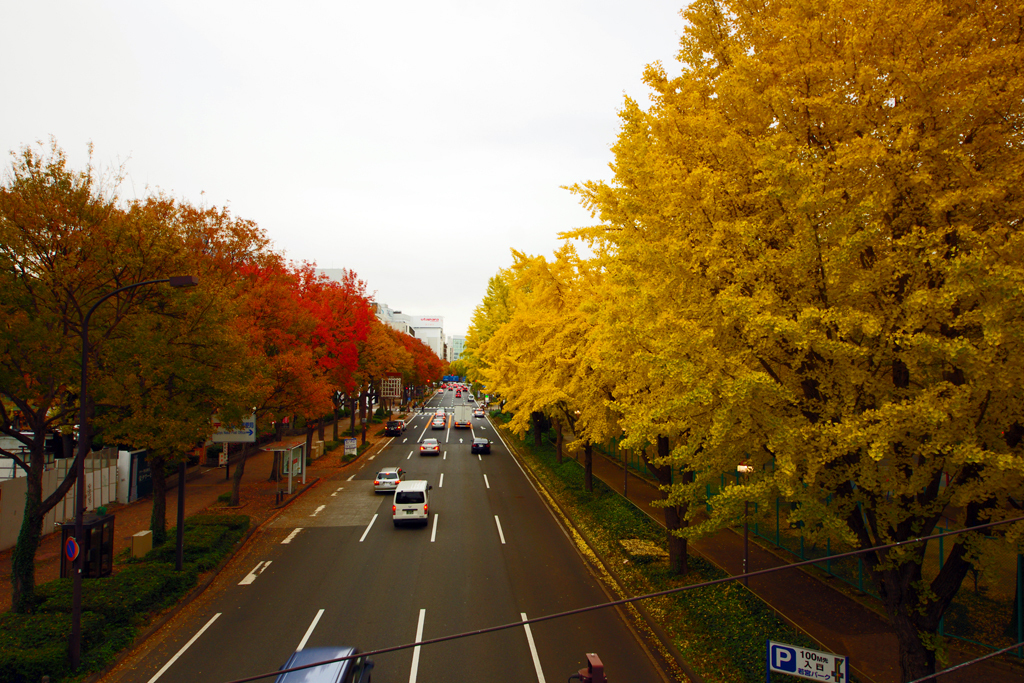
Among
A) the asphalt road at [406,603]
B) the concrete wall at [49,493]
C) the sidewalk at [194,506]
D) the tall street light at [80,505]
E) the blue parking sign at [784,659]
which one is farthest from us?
the concrete wall at [49,493]

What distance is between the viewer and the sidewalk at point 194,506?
1648 cm

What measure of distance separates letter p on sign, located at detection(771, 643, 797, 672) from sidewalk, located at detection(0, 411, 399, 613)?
16910 millimetres

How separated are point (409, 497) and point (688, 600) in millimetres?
11739

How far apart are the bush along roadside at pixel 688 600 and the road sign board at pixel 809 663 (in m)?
2.63

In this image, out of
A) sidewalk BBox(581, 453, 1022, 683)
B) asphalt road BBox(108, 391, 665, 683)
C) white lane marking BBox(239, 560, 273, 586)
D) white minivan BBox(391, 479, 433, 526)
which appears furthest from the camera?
white minivan BBox(391, 479, 433, 526)

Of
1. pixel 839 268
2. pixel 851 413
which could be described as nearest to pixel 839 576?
pixel 851 413

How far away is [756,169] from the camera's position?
336 inches

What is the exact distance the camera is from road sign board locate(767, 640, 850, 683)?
732 cm

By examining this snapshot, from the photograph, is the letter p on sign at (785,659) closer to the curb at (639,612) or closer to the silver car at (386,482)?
the curb at (639,612)

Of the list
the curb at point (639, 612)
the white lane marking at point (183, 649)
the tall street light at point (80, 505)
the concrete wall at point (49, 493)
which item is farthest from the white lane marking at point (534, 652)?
the concrete wall at point (49, 493)

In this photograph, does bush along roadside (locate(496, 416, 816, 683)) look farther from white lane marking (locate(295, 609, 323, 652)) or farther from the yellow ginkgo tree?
white lane marking (locate(295, 609, 323, 652))

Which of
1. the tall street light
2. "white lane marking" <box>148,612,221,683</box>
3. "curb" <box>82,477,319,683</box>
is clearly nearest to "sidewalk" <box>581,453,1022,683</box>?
"white lane marking" <box>148,612,221,683</box>

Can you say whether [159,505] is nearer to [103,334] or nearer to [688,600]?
[103,334]

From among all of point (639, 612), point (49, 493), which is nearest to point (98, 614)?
point (49, 493)
